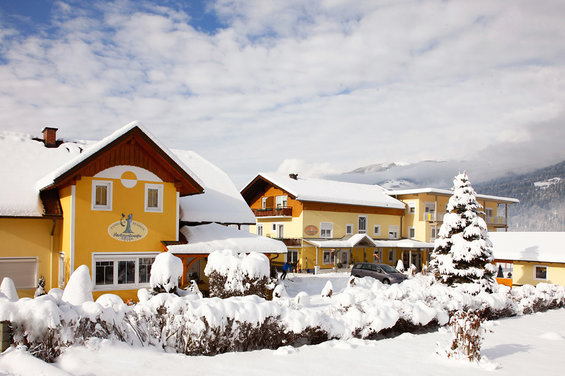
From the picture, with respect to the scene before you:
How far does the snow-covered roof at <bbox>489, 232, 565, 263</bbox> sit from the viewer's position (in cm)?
2841

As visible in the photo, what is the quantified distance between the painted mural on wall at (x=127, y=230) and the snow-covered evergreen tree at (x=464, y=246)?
645 inches

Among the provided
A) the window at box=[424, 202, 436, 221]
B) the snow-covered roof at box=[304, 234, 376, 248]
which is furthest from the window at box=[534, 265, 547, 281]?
the window at box=[424, 202, 436, 221]

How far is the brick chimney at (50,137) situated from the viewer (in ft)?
78.8

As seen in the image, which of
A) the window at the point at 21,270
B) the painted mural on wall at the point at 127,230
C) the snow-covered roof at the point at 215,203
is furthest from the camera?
the snow-covered roof at the point at 215,203

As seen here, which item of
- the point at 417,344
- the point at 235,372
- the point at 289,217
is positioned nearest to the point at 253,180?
the point at 289,217

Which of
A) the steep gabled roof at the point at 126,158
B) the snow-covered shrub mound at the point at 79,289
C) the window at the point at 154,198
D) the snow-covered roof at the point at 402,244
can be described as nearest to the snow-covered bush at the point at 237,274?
the window at the point at 154,198

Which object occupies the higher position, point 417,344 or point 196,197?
point 196,197

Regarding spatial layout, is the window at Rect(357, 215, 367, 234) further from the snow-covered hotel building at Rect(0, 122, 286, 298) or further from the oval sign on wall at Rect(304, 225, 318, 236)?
the snow-covered hotel building at Rect(0, 122, 286, 298)

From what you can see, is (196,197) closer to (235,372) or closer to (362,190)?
(235,372)

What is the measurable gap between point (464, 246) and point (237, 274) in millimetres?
13517

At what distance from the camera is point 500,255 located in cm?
3028

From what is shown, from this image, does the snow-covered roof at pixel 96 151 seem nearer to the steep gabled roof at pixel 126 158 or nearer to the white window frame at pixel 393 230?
the steep gabled roof at pixel 126 158

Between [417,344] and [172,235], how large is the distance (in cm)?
1235

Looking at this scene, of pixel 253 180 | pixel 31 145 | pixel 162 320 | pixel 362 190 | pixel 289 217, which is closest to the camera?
pixel 162 320
